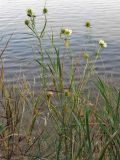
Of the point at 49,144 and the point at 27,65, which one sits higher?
the point at 49,144

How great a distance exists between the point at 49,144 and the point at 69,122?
0.73 m

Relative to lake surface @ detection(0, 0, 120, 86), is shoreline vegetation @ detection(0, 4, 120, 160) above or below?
above

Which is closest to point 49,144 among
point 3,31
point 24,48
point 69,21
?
point 24,48

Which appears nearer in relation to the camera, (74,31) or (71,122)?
(71,122)

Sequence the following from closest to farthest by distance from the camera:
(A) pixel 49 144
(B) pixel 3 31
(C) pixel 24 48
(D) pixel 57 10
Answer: (A) pixel 49 144
(C) pixel 24 48
(B) pixel 3 31
(D) pixel 57 10

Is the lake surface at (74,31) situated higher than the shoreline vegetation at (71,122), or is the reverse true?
the shoreline vegetation at (71,122)

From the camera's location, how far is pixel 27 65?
8.51 metres

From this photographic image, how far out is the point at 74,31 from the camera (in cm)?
1126

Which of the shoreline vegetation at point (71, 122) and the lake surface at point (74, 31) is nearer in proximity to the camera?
the shoreline vegetation at point (71, 122)

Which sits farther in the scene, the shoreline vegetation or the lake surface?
the lake surface

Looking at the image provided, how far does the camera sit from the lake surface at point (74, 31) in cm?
838

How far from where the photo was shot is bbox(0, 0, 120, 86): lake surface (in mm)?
8383

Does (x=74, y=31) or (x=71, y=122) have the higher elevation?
(x=71, y=122)

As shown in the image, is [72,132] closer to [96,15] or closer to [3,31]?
[3,31]
